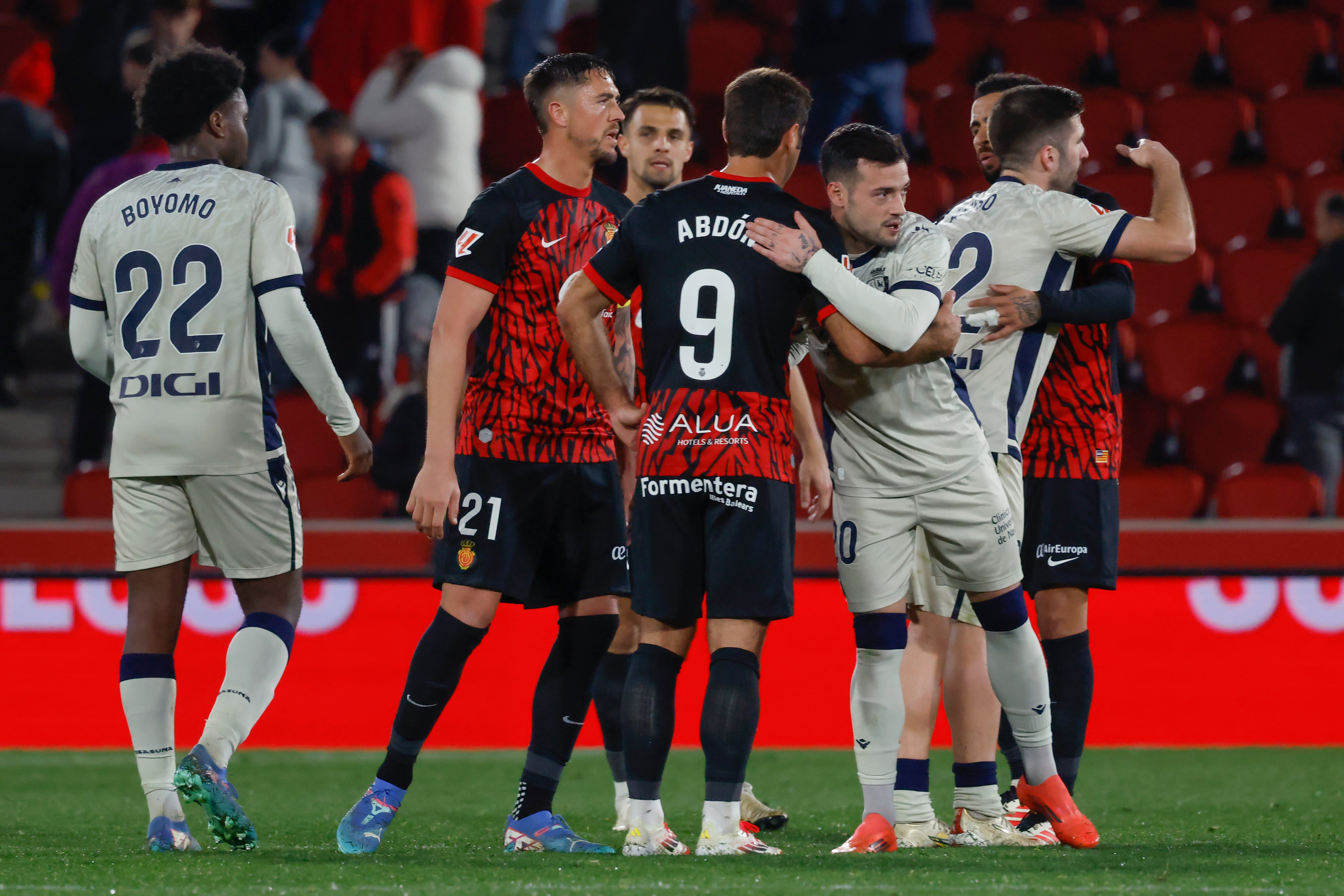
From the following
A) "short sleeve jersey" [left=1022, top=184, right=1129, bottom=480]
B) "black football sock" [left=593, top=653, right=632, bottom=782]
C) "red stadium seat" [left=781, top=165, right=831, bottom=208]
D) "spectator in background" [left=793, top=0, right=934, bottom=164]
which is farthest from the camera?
"red stadium seat" [left=781, top=165, right=831, bottom=208]

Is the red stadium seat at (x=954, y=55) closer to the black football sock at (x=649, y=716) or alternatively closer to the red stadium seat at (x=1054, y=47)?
the red stadium seat at (x=1054, y=47)

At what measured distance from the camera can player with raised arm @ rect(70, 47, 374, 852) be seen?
13.6 ft

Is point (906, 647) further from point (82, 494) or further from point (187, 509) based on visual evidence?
point (82, 494)

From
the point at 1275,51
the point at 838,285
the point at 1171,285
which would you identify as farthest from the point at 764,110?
the point at 1275,51

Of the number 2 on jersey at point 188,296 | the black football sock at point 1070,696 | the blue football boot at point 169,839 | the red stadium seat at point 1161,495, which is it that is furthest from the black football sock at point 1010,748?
the red stadium seat at point 1161,495

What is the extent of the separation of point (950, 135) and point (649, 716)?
775cm

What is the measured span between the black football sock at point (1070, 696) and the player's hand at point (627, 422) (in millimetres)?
1441

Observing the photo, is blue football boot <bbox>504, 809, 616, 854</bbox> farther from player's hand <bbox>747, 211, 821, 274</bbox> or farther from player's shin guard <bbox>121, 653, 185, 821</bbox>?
player's hand <bbox>747, 211, 821, 274</bbox>

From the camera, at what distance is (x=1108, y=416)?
4746mm

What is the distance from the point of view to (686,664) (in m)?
7.32

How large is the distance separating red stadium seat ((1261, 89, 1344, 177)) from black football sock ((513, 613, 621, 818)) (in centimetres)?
795

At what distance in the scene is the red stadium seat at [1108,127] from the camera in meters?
10.6

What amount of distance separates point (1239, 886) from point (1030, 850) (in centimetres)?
74

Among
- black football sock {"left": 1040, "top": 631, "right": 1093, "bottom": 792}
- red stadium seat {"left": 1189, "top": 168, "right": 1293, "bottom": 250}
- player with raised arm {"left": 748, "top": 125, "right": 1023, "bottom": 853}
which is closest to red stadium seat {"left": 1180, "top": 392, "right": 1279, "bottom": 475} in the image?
red stadium seat {"left": 1189, "top": 168, "right": 1293, "bottom": 250}
